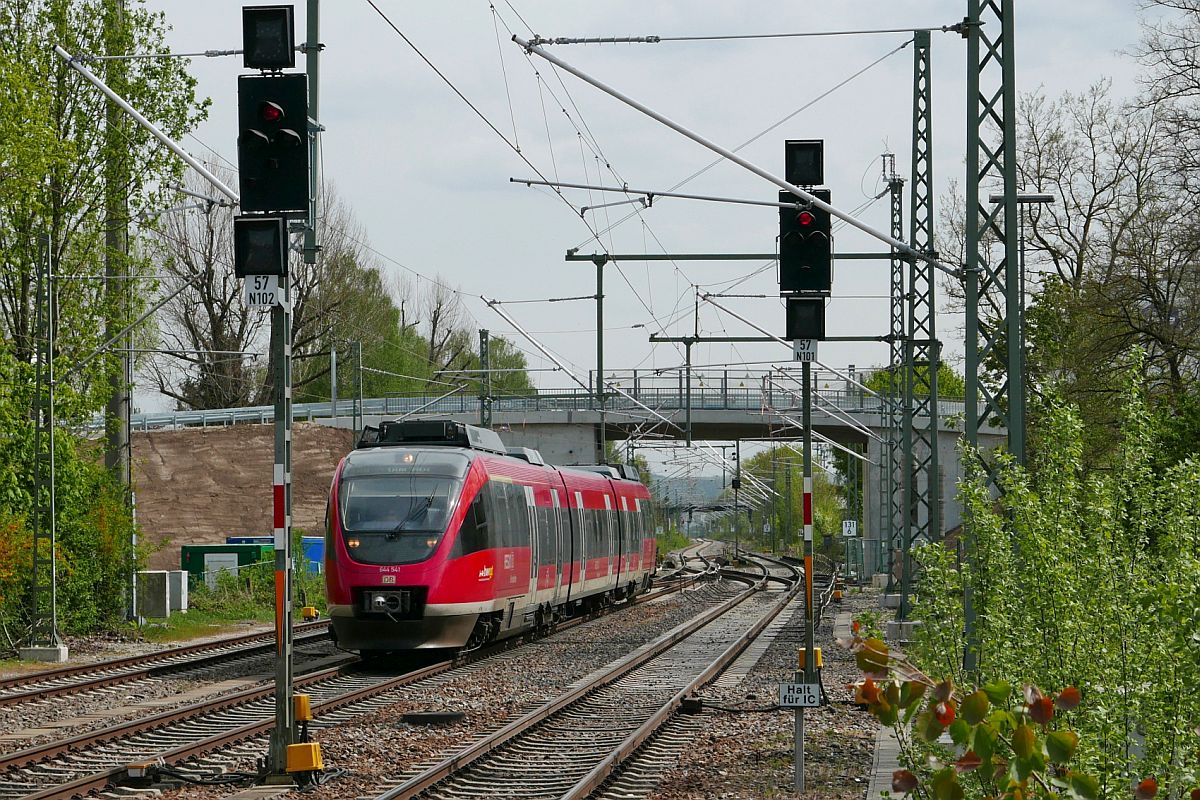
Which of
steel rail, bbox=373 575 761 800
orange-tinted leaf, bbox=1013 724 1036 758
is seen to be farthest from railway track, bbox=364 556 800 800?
orange-tinted leaf, bbox=1013 724 1036 758

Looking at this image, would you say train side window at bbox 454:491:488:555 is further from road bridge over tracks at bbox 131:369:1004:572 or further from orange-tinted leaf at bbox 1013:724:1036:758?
road bridge over tracks at bbox 131:369:1004:572

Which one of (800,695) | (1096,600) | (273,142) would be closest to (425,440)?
(273,142)

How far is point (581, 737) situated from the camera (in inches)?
581

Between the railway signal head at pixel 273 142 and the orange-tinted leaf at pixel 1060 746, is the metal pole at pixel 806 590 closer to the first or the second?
the railway signal head at pixel 273 142

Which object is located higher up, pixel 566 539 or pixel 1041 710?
pixel 1041 710

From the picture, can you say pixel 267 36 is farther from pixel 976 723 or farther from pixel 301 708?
pixel 976 723

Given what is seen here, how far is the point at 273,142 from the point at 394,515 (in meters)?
9.75

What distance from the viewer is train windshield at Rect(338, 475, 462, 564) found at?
67.6 feet

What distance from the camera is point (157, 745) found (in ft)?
46.3

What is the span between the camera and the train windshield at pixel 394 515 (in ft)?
67.6

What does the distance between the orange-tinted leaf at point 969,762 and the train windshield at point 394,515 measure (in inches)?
641

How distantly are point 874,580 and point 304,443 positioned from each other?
24081mm

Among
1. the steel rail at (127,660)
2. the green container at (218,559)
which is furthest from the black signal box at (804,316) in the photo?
the green container at (218,559)

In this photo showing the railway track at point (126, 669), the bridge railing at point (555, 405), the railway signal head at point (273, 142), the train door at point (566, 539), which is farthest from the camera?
the bridge railing at point (555, 405)
